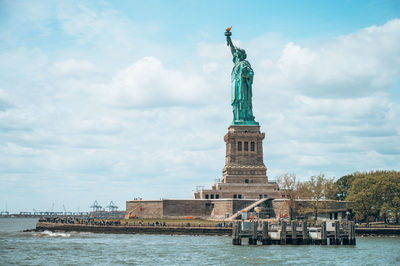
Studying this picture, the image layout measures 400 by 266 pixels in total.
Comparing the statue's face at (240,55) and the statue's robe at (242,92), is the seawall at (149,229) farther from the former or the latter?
the statue's face at (240,55)

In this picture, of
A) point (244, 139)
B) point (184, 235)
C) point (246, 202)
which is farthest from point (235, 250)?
point (244, 139)

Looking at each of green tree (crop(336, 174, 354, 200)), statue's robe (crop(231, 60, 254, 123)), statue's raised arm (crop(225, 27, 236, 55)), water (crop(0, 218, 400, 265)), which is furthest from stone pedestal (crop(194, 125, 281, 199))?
water (crop(0, 218, 400, 265))

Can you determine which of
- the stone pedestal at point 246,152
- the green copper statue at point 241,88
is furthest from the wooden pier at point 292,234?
the green copper statue at point 241,88

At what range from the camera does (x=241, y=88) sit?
103 m

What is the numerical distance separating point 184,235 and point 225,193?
1963cm

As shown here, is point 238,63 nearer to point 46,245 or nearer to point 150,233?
point 150,233

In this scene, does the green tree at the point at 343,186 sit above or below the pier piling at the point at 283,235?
above

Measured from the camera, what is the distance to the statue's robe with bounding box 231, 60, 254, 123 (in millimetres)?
102250

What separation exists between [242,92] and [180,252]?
166ft

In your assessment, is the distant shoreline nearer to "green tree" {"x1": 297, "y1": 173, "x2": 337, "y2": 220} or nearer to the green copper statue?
"green tree" {"x1": 297, "y1": 173, "x2": 337, "y2": 220}

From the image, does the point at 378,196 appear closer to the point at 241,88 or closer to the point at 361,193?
the point at 361,193

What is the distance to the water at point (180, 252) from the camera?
50.2 m

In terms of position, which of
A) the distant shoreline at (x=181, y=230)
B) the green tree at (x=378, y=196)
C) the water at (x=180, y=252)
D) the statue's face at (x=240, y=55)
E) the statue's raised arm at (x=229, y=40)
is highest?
the statue's raised arm at (x=229, y=40)

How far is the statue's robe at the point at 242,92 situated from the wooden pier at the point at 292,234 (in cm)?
4150
